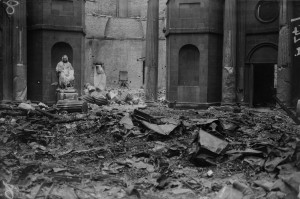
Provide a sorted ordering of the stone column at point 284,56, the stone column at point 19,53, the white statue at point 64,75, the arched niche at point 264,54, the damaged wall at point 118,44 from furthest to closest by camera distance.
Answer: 1. the damaged wall at point 118,44
2. the arched niche at point 264,54
3. the stone column at point 19,53
4. the white statue at point 64,75
5. the stone column at point 284,56

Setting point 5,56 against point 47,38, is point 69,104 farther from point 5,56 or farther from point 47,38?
point 47,38

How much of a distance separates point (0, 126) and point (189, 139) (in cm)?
575

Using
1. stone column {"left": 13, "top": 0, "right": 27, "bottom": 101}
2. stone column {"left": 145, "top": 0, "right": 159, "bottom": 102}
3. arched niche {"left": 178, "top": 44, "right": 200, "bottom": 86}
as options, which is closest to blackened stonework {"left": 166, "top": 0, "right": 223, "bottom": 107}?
arched niche {"left": 178, "top": 44, "right": 200, "bottom": 86}

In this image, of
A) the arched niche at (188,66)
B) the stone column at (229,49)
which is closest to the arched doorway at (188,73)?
the arched niche at (188,66)

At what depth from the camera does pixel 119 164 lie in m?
7.65

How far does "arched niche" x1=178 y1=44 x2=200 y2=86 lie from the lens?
19203 millimetres

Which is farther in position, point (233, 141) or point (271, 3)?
point (271, 3)

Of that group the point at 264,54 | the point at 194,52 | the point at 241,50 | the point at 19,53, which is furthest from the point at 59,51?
the point at 264,54

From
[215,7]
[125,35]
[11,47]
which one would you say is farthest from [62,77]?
[125,35]

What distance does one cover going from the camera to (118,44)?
32.6m

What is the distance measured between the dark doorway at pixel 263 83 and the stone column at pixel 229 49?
141 inches

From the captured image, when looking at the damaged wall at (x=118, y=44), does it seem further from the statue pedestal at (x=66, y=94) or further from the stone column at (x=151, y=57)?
the statue pedestal at (x=66, y=94)

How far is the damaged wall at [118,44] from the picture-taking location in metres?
32.0

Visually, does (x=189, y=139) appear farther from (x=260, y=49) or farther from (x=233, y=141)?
(x=260, y=49)
